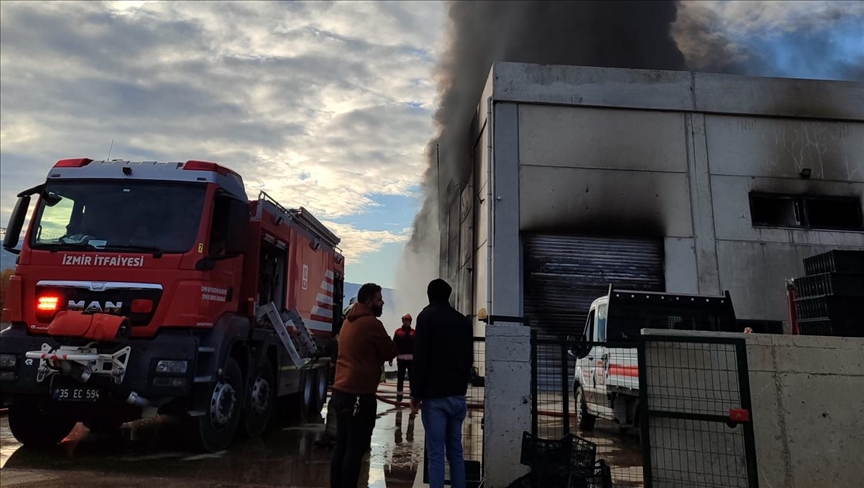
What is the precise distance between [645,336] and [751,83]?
1242cm

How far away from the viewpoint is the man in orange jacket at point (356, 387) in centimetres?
400

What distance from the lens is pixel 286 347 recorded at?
25.9 feet

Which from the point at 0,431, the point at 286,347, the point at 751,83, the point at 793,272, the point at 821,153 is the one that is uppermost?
the point at 751,83

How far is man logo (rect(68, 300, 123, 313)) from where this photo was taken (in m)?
5.56

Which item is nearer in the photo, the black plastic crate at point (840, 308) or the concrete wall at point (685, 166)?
the black plastic crate at point (840, 308)

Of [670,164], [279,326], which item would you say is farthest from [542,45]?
[279,326]

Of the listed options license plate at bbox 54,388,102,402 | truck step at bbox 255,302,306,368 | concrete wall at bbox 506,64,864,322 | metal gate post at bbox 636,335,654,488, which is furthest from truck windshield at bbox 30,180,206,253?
concrete wall at bbox 506,64,864,322

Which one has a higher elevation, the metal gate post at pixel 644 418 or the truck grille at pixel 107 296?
the truck grille at pixel 107 296

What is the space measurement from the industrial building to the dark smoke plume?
8672 mm

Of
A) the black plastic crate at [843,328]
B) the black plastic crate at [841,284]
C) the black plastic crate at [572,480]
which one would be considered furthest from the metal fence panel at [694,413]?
the black plastic crate at [841,284]

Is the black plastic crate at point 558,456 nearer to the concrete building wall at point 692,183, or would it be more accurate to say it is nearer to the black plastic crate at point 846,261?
the black plastic crate at point 846,261

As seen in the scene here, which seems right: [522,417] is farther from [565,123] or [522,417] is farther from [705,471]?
[565,123]

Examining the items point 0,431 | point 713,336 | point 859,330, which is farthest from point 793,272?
point 0,431

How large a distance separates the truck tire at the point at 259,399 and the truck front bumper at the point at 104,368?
155 centimetres
